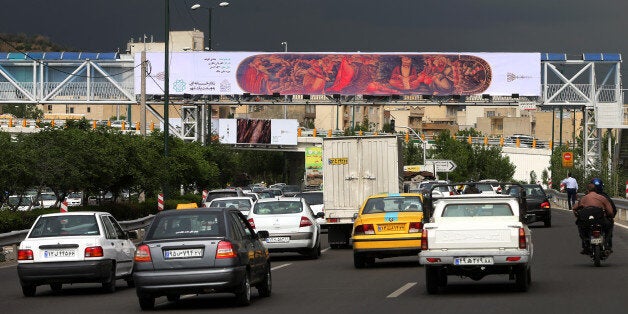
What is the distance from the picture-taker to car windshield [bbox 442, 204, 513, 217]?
19203 millimetres

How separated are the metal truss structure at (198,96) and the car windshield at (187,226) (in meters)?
61.6

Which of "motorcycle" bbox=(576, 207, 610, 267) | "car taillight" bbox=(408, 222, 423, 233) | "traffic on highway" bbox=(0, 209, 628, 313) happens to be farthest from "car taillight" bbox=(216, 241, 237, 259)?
"motorcycle" bbox=(576, 207, 610, 267)

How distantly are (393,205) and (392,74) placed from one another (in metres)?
54.2

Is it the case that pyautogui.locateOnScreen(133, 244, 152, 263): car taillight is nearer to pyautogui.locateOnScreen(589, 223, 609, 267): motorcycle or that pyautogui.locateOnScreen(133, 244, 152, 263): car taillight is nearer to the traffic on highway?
the traffic on highway

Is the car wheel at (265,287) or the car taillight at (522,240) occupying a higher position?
the car taillight at (522,240)

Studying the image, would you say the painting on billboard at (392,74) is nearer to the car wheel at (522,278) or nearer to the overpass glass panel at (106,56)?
the overpass glass panel at (106,56)

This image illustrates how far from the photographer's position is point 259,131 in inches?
4461

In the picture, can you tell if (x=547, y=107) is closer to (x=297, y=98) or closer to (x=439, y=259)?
(x=297, y=98)

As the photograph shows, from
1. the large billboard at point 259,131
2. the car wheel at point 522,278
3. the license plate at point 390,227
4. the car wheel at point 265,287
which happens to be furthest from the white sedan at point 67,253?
the large billboard at point 259,131

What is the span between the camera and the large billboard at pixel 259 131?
367 feet

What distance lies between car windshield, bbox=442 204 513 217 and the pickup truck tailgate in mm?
625

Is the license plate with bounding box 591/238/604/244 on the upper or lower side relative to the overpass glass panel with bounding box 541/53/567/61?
lower

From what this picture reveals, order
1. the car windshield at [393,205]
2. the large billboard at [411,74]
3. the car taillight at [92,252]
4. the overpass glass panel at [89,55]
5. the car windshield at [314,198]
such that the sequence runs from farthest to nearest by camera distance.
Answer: the overpass glass panel at [89,55], the large billboard at [411,74], the car windshield at [314,198], the car windshield at [393,205], the car taillight at [92,252]

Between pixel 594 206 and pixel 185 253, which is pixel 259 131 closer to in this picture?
pixel 594 206
